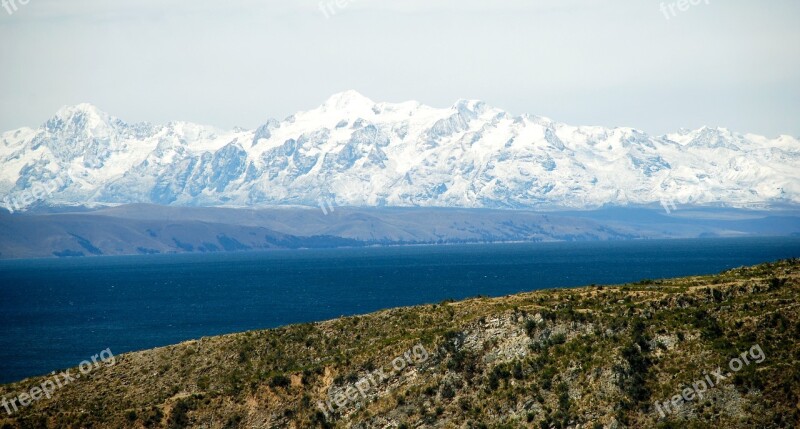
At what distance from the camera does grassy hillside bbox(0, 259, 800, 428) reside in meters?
67.9

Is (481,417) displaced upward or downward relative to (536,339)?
downward

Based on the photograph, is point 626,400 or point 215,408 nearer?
point 626,400

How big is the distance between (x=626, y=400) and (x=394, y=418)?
17091mm

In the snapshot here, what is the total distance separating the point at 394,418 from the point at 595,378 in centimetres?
1497

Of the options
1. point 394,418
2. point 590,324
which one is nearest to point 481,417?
point 394,418

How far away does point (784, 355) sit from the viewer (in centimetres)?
6844

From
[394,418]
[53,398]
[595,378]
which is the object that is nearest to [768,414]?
[595,378]

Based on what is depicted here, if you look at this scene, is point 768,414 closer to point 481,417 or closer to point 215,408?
point 481,417

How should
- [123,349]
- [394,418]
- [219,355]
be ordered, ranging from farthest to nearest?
[123,349] < [219,355] < [394,418]

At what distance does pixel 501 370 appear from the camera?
7494cm

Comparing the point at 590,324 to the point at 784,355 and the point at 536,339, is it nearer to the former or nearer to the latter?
the point at 536,339

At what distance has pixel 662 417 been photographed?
6638 cm

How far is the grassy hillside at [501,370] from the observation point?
67.9 meters

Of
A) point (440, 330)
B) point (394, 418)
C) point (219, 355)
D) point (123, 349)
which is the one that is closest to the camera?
point (394, 418)
